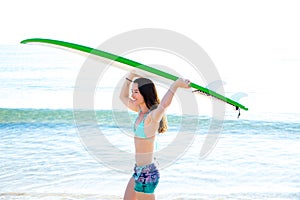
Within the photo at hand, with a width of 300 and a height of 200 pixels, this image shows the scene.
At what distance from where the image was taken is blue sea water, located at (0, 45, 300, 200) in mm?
7379

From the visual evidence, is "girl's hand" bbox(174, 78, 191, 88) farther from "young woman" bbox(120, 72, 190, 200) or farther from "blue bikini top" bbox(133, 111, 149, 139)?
"blue bikini top" bbox(133, 111, 149, 139)

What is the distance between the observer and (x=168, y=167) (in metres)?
8.98

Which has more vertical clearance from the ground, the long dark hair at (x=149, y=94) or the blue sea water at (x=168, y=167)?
Answer: the long dark hair at (x=149, y=94)

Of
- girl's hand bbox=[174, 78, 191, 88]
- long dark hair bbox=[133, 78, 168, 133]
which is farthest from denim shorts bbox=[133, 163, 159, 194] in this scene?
girl's hand bbox=[174, 78, 191, 88]

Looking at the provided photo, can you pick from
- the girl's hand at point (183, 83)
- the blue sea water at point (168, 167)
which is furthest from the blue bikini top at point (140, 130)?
the blue sea water at point (168, 167)

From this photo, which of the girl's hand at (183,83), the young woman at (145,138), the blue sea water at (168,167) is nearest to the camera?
→ the girl's hand at (183,83)

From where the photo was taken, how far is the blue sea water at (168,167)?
7.38m

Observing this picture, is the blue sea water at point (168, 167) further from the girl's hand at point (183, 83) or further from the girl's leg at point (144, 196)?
the girl's hand at point (183, 83)

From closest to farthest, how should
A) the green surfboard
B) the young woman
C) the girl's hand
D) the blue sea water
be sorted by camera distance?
the girl's hand → the young woman → the green surfboard → the blue sea water

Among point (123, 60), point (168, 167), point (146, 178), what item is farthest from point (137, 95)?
point (168, 167)

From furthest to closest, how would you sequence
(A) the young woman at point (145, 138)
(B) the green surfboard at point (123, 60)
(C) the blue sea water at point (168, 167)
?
(C) the blue sea water at point (168, 167) < (B) the green surfboard at point (123, 60) < (A) the young woman at point (145, 138)

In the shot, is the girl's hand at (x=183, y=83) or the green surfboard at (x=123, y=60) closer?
the girl's hand at (x=183, y=83)

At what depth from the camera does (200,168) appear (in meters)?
8.96

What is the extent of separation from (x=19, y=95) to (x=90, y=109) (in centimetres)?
538
